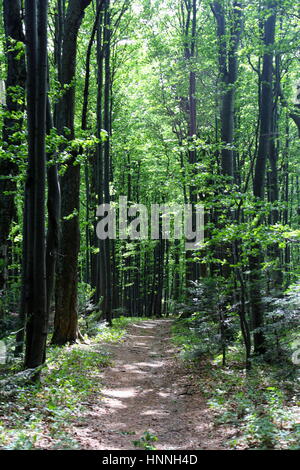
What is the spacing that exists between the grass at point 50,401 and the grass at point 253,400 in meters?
2.15

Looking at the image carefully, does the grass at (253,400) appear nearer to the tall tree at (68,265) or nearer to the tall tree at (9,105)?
the tall tree at (68,265)

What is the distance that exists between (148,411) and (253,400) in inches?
70.9

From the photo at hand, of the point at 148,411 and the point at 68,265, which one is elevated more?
the point at 68,265

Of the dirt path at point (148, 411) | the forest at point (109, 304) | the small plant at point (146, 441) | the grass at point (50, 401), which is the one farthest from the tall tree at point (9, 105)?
the small plant at point (146, 441)

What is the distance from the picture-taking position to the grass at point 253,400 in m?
4.65

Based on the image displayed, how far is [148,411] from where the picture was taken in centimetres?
678

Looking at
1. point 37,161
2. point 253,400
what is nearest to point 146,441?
point 253,400

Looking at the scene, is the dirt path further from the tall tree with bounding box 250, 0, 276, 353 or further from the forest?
the tall tree with bounding box 250, 0, 276, 353

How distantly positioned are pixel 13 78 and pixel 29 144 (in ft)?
10.5

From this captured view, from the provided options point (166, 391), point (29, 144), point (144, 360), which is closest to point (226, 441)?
point (166, 391)

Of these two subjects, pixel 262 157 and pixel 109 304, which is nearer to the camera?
pixel 262 157

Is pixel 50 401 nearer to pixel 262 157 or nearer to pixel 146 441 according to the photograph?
pixel 146 441

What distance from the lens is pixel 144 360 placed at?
1156cm
